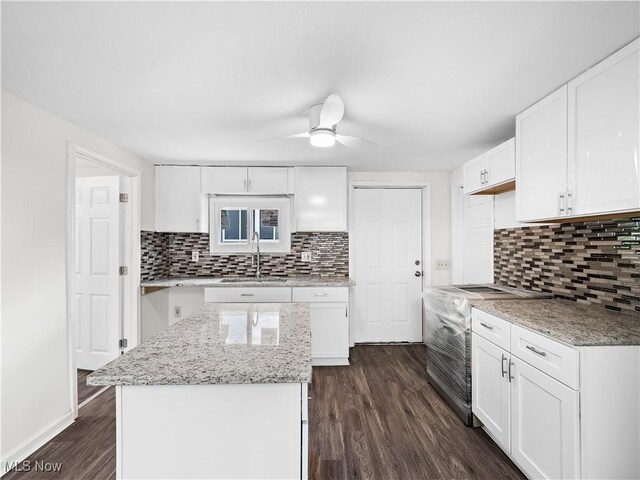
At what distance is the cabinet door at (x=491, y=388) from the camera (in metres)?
1.87

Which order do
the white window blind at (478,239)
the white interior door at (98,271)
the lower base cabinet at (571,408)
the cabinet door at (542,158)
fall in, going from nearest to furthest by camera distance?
the lower base cabinet at (571,408) < the cabinet door at (542,158) < the white interior door at (98,271) < the white window blind at (478,239)

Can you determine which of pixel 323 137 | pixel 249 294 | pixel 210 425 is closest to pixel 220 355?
pixel 210 425

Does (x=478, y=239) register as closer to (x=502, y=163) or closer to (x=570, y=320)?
(x=502, y=163)

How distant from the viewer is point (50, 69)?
163 centimetres

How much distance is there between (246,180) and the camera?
3.61 meters

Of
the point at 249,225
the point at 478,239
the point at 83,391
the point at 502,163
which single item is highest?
the point at 502,163

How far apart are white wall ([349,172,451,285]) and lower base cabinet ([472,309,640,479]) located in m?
2.21

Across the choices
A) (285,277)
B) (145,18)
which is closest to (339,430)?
(285,277)

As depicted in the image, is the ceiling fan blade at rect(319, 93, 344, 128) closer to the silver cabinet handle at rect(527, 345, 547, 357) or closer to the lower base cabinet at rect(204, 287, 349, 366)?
the silver cabinet handle at rect(527, 345, 547, 357)

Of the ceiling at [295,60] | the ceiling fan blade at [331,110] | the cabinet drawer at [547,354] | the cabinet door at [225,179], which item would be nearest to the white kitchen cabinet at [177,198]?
the cabinet door at [225,179]

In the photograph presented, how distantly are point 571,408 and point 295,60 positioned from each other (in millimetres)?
2028

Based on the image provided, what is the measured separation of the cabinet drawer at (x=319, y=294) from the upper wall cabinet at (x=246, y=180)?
1.14 metres

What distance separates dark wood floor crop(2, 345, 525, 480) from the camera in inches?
71.6

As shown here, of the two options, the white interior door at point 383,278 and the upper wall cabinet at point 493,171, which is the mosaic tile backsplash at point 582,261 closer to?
the upper wall cabinet at point 493,171
